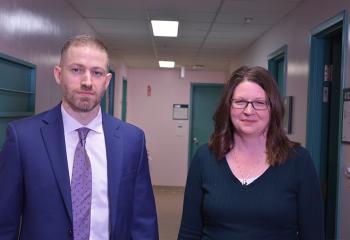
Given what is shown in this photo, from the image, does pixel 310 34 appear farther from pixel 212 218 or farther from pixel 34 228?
pixel 34 228

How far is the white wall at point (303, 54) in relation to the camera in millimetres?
2629

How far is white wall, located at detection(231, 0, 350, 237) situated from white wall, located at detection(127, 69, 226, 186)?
4362mm

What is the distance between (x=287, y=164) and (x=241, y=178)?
6.0 inches

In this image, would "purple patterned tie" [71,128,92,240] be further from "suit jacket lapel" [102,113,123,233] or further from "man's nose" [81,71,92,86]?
"man's nose" [81,71,92,86]

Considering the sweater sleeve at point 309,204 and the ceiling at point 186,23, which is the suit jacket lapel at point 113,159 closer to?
the sweater sleeve at point 309,204

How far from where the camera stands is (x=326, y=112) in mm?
3264

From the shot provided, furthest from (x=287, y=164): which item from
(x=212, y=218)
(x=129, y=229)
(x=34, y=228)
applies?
(x=34, y=228)

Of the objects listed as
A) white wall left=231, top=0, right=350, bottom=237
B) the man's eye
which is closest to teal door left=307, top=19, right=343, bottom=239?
white wall left=231, top=0, right=350, bottom=237

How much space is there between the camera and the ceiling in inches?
148

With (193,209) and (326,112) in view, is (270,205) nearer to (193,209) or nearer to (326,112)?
(193,209)

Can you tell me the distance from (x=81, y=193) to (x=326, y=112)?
245 cm

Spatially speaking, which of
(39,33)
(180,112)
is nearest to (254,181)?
(39,33)

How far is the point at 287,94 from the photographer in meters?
3.98

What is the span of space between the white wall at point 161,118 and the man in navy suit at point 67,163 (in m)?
7.27
